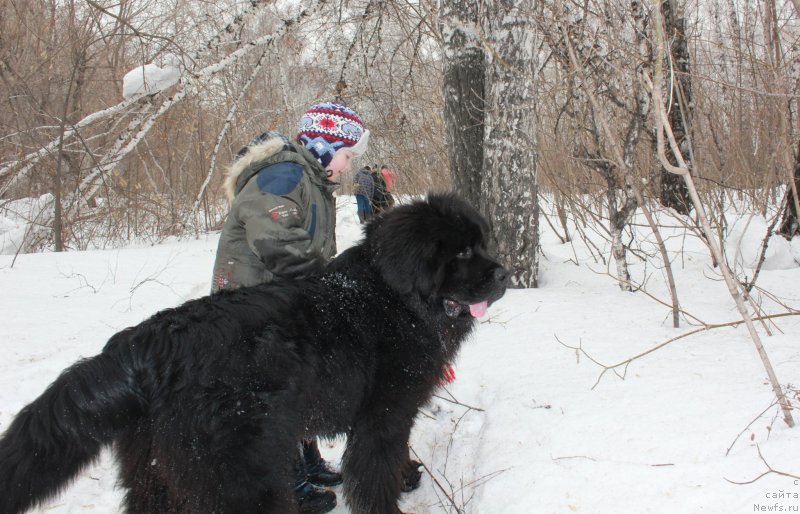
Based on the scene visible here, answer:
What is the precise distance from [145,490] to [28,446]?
542 millimetres

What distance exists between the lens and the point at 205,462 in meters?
1.91

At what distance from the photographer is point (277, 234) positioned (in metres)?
2.70

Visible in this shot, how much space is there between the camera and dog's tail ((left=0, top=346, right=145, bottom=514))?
1.70 m

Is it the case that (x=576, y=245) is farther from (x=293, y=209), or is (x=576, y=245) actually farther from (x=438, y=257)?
(x=293, y=209)

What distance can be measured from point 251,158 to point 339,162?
51 centimetres

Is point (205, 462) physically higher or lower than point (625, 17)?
lower

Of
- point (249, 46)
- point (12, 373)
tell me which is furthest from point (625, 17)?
point (12, 373)

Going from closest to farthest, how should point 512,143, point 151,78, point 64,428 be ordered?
1. point 64,428
2. point 512,143
3. point 151,78

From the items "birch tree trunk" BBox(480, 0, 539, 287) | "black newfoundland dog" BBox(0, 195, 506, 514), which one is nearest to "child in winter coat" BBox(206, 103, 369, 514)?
"black newfoundland dog" BBox(0, 195, 506, 514)

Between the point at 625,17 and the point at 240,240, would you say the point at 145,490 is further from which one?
the point at 625,17

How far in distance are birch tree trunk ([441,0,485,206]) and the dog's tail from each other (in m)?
4.15

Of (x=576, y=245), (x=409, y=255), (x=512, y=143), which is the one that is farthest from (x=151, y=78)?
(x=576, y=245)

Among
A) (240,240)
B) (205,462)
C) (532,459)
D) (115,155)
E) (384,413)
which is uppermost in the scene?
(115,155)

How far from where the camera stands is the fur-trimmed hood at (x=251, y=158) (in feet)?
9.53
